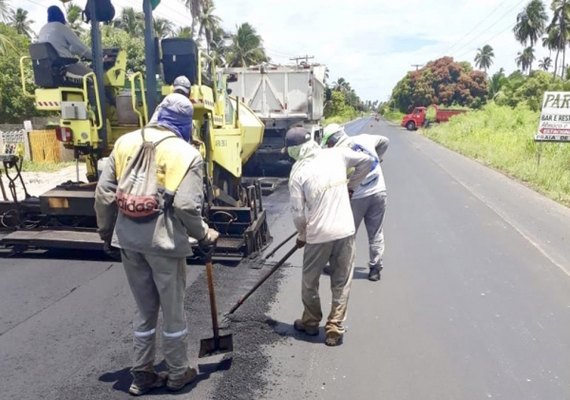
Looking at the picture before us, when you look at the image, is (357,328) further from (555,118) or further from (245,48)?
(245,48)

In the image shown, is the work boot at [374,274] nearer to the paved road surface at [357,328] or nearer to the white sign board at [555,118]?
the paved road surface at [357,328]

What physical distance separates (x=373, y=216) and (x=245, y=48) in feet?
162

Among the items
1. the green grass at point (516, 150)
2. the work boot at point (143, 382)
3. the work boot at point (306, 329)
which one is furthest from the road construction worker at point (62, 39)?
the green grass at point (516, 150)

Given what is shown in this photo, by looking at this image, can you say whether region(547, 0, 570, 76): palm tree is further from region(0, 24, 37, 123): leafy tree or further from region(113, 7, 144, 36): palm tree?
region(0, 24, 37, 123): leafy tree

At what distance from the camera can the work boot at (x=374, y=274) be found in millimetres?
5941

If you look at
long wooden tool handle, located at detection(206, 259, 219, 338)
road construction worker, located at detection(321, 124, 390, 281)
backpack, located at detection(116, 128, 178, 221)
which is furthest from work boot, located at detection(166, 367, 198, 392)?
road construction worker, located at detection(321, 124, 390, 281)

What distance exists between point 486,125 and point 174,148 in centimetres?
2787

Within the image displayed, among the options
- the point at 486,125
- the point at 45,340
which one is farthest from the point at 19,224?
the point at 486,125

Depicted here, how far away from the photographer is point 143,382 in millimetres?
3559

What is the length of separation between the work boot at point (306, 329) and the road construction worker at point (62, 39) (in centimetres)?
407

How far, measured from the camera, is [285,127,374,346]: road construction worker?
4.16 meters

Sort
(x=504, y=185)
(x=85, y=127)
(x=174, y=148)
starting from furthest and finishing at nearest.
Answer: (x=504, y=185) → (x=85, y=127) → (x=174, y=148)

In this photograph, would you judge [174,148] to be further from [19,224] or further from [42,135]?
[42,135]

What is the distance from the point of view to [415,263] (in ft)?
21.6
